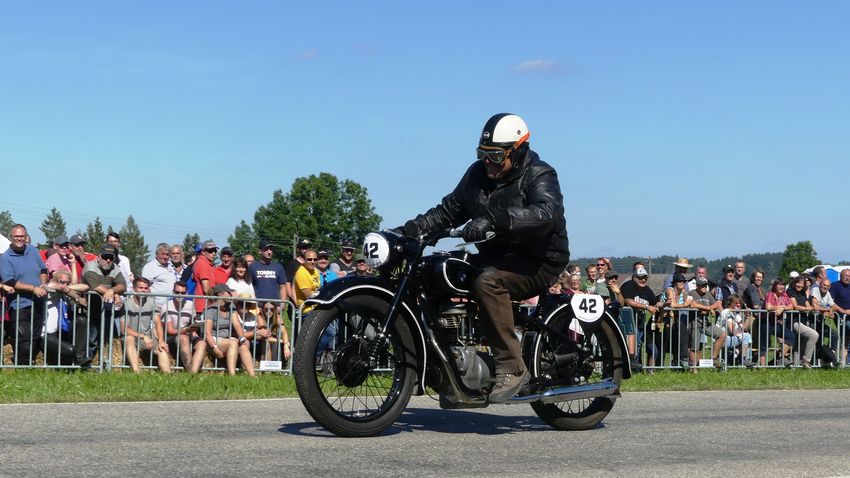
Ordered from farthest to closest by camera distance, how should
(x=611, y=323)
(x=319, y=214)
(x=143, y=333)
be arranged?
(x=319, y=214) < (x=143, y=333) < (x=611, y=323)

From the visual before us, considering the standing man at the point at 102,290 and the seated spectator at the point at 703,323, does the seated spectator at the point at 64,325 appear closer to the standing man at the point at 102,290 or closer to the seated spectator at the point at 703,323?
the standing man at the point at 102,290

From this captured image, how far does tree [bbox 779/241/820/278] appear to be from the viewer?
152 meters

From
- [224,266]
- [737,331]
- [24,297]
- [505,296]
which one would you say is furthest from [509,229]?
[737,331]

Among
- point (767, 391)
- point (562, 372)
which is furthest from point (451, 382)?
point (767, 391)

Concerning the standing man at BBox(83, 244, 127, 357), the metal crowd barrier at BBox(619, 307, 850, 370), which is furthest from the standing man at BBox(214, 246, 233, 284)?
the metal crowd barrier at BBox(619, 307, 850, 370)

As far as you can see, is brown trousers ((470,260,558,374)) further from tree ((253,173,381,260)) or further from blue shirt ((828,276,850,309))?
tree ((253,173,381,260))

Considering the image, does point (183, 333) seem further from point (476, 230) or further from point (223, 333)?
point (476, 230)

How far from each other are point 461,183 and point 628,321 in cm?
975

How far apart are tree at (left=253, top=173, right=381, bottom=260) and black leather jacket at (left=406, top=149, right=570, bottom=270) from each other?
10610 cm

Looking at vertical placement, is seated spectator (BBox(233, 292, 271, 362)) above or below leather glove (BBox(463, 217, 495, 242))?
below

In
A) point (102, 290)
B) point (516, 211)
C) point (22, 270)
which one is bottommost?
point (102, 290)

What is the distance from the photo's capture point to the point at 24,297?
13.6 metres

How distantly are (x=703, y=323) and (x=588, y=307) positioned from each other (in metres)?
10.6

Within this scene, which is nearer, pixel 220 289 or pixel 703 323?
pixel 220 289
